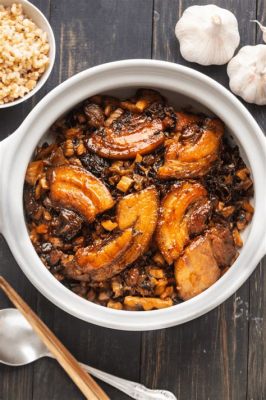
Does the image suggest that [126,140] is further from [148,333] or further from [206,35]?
[148,333]

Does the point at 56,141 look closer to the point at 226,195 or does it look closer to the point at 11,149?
the point at 11,149

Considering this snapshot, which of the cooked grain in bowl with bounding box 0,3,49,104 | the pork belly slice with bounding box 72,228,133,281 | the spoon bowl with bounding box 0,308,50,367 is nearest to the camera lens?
the pork belly slice with bounding box 72,228,133,281

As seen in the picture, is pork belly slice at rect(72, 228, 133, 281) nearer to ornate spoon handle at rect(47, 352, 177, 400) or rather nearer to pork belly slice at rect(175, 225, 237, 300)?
pork belly slice at rect(175, 225, 237, 300)

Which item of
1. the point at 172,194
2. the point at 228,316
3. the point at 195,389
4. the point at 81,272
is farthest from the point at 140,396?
the point at 172,194

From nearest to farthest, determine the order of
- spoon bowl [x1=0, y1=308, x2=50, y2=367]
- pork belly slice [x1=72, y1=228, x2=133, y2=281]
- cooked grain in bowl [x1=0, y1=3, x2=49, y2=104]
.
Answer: pork belly slice [x1=72, y1=228, x2=133, y2=281] < cooked grain in bowl [x1=0, y1=3, x2=49, y2=104] < spoon bowl [x1=0, y1=308, x2=50, y2=367]

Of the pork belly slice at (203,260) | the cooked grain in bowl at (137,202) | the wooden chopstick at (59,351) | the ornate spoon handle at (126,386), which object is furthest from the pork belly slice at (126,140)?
the ornate spoon handle at (126,386)

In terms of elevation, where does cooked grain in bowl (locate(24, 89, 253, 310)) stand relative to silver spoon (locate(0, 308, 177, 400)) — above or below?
above

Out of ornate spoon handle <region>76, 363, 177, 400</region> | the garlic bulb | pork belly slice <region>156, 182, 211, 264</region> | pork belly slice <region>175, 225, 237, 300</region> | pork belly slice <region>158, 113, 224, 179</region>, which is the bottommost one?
ornate spoon handle <region>76, 363, 177, 400</region>

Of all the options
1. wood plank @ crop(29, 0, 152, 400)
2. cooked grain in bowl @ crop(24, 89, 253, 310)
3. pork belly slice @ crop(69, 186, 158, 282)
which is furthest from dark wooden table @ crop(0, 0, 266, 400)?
pork belly slice @ crop(69, 186, 158, 282)
